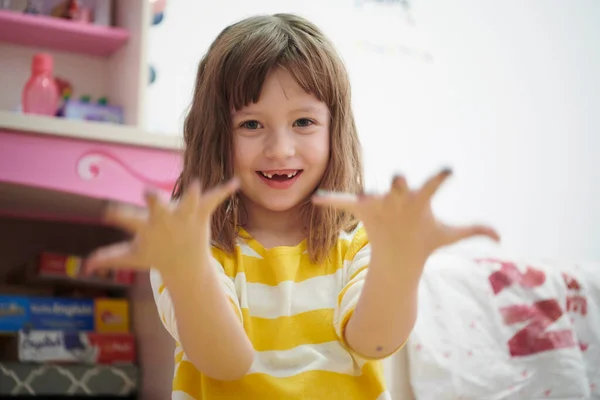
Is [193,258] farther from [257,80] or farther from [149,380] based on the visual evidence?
[149,380]

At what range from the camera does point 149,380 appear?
1.49 m

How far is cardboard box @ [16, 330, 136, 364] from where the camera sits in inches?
57.8

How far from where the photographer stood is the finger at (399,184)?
22.7 inches

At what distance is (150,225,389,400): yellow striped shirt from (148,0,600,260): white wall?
4.25ft

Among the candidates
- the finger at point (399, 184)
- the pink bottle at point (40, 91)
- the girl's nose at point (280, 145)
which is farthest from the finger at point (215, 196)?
the pink bottle at point (40, 91)

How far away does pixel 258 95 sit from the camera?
0.81 metres

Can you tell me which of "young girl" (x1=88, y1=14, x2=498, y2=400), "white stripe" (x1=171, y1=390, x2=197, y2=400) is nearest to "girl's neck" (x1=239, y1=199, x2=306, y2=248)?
"young girl" (x1=88, y1=14, x2=498, y2=400)

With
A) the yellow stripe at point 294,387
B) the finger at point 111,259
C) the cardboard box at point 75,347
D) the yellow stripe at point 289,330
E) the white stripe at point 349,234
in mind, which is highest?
the finger at point 111,259

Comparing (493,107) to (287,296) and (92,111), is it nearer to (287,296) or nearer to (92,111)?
(92,111)

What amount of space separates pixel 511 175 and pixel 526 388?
4.01 ft

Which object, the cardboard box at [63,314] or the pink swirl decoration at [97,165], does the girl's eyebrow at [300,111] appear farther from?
the cardboard box at [63,314]

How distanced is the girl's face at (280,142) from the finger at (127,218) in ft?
0.90

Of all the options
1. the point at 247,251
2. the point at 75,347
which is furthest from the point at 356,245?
the point at 75,347

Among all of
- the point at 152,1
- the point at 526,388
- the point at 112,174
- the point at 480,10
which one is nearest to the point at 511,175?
the point at 480,10
